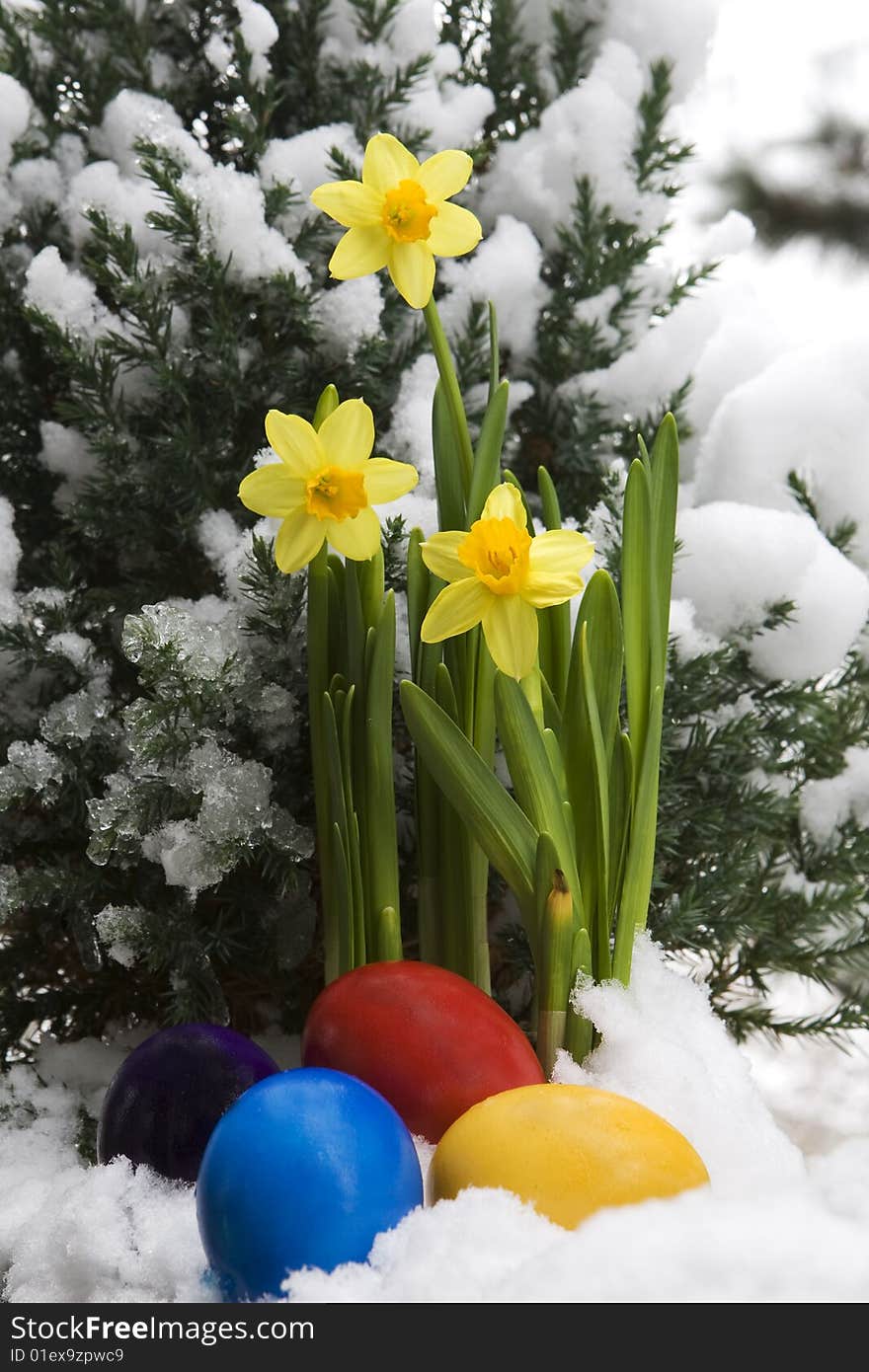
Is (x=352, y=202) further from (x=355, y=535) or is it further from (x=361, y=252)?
(x=355, y=535)

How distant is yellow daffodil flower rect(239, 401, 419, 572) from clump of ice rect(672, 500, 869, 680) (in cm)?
27

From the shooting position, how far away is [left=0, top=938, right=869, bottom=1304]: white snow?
15.9 inches

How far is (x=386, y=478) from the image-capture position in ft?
1.86

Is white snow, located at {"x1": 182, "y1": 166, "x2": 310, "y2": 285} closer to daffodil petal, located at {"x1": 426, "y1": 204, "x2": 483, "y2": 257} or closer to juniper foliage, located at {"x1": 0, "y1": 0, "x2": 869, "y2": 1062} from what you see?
juniper foliage, located at {"x1": 0, "y1": 0, "x2": 869, "y2": 1062}

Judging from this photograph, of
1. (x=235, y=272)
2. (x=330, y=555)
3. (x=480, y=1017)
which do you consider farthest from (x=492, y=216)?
(x=480, y=1017)

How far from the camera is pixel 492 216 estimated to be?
2.89 ft

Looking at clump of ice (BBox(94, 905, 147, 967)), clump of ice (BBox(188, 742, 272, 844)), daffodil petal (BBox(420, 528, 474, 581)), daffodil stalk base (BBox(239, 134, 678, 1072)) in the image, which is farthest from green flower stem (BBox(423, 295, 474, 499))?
clump of ice (BBox(94, 905, 147, 967))

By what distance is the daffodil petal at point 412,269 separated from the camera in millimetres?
591

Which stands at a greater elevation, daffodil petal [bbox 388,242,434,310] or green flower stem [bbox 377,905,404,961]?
daffodil petal [bbox 388,242,434,310]

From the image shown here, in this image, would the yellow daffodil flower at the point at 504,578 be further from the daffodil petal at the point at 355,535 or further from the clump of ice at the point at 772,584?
the clump of ice at the point at 772,584

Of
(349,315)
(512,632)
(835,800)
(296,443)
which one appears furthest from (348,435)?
(835,800)

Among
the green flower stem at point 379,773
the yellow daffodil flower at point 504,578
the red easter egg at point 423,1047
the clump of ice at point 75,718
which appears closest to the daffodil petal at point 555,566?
the yellow daffodil flower at point 504,578

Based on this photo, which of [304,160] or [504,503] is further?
[304,160]

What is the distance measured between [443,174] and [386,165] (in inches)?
1.2
